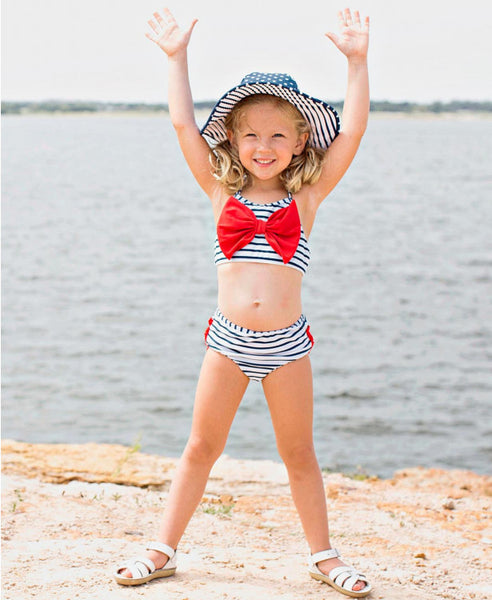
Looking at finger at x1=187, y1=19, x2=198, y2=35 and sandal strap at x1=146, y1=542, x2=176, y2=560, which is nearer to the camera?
sandal strap at x1=146, y1=542, x2=176, y2=560

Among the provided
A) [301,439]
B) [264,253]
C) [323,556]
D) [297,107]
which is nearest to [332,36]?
[297,107]

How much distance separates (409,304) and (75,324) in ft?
15.5

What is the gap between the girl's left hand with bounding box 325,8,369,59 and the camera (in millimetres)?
3316

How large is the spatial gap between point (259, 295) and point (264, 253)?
159 mm

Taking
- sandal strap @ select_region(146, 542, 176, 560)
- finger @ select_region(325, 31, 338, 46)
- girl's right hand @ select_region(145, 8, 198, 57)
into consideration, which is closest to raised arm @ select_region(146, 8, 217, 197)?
girl's right hand @ select_region(145, 8, 198, 57)

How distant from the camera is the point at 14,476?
15.9 ft

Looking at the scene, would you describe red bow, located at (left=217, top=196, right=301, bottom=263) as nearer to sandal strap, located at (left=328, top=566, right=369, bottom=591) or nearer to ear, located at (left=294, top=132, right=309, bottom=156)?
ear, located at (left=294, top=132, right=309, bottom=156)

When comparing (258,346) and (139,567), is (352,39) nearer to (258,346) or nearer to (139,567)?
(258,346)

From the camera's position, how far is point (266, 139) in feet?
10.4

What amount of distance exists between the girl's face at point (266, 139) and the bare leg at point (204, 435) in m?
0.74

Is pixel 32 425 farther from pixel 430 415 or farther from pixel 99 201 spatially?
pixel 99 201

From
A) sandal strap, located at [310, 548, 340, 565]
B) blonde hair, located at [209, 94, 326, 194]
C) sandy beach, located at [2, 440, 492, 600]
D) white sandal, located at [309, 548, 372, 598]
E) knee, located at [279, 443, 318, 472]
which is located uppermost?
blonde hair, located at [209, 94, 326, 194]

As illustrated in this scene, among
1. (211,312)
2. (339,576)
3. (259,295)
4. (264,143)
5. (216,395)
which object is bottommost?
(211,312)

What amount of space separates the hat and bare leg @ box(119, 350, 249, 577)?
915 mm
